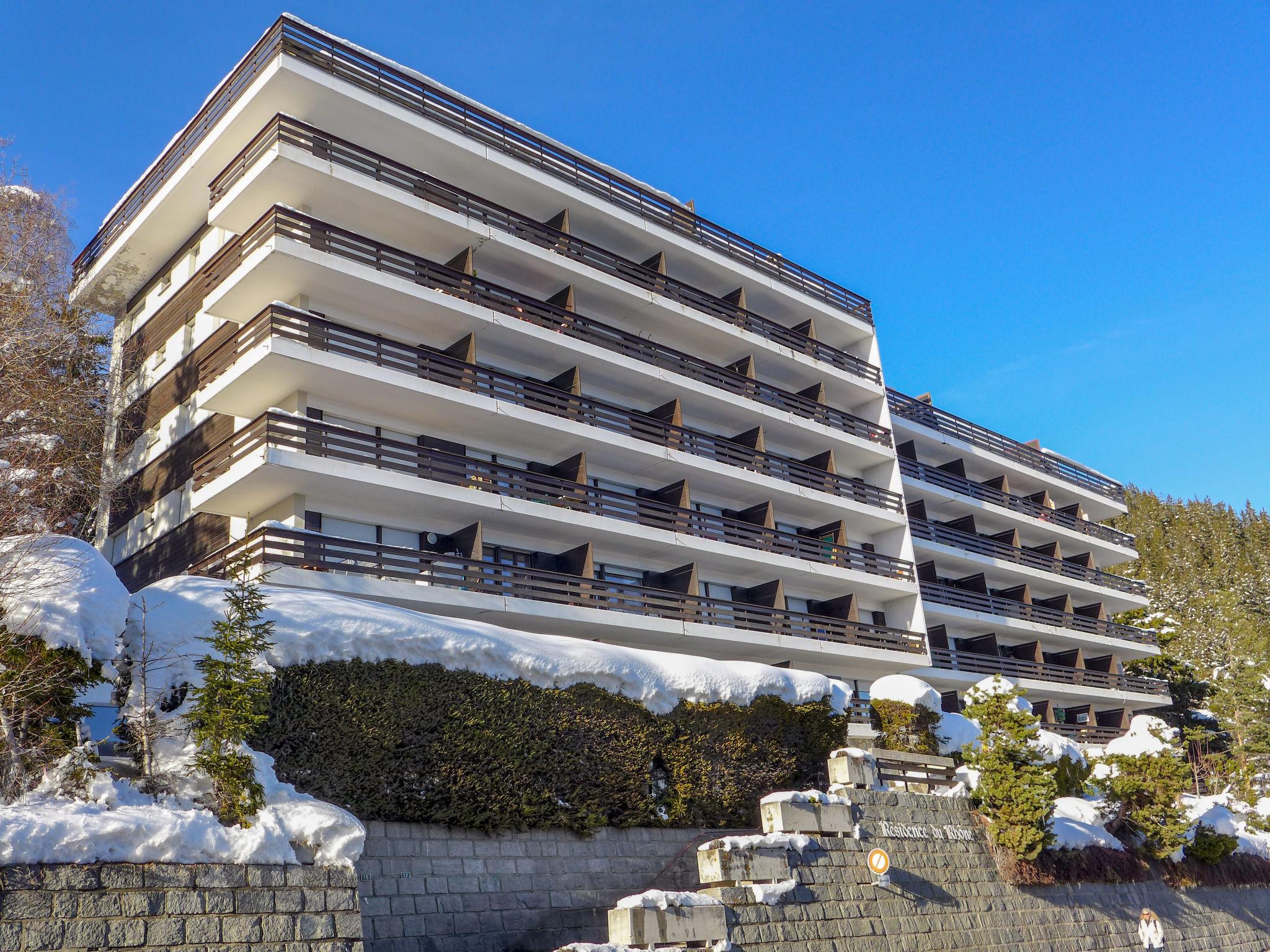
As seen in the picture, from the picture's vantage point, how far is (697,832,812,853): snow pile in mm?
15508

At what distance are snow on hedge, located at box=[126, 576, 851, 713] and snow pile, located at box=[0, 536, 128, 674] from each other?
2.35 feet

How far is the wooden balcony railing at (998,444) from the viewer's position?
43.1 meters

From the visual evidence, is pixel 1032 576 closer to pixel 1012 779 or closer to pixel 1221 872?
pixel 1221 872

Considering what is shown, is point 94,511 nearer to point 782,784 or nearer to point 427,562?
point 427,562

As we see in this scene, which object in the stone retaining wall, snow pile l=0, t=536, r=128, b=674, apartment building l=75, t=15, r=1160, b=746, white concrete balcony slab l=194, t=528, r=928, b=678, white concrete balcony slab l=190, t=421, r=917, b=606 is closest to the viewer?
snow pile l=0, t=536, r=128, b=674

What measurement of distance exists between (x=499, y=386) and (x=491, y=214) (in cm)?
547

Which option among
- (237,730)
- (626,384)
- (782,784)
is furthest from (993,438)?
(237,730)

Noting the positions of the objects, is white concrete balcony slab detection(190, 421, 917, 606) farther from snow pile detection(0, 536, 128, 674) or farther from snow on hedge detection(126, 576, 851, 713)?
snow pile detection(0, 536, 128, 674)

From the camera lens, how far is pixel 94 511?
102ft

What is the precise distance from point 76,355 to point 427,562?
16.8 meters

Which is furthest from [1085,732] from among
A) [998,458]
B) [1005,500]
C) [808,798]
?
[808,798]

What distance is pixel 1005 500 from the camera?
45781 mm

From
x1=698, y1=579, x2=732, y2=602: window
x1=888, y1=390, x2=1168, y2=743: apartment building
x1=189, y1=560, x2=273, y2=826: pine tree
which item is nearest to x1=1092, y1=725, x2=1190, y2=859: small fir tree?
x1=888, y1=390, x2=1168, y2=743: apartment building

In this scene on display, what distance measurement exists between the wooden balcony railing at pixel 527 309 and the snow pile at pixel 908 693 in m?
11.7
